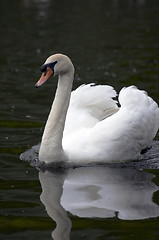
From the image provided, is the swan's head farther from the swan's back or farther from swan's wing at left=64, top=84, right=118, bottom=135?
swan's wing at left=64, top=84, right=118, bottom=135

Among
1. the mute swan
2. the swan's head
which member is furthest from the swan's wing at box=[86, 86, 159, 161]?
the swan's head

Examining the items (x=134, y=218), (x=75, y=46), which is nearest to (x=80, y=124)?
(x=134, y=218)

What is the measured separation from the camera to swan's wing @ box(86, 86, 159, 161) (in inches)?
291

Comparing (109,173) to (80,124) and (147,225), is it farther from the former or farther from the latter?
(147,225)

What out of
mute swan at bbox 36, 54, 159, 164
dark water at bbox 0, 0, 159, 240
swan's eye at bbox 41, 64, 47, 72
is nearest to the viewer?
dark water at bbox 0, 0, 159, 240

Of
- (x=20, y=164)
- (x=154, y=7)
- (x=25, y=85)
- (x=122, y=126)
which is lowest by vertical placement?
(x=154, y=7)

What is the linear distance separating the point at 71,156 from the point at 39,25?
54.0ft

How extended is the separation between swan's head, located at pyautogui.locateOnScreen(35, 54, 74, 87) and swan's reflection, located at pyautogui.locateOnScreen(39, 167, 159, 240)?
113 cm

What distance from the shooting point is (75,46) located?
18234 millimetres

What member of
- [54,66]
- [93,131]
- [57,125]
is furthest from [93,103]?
[54,66]

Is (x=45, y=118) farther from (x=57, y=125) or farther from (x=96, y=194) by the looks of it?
(x=96, y=194)

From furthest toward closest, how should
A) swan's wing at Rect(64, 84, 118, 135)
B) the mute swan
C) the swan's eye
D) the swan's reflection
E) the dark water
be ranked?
swan's wing at Rect(64, 84, 118, 135)
the mute swan
the swan's eye
the swan's reflection
the dark water

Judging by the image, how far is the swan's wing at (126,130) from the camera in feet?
24.2

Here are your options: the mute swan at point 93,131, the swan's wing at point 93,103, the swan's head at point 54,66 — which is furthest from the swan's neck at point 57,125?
the swan's wing at point 93,103
